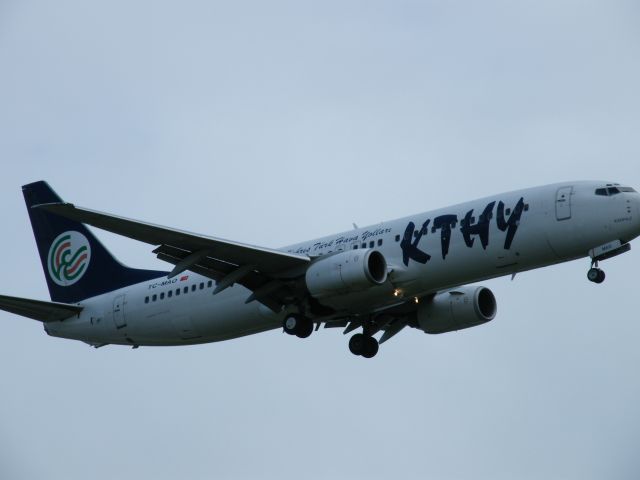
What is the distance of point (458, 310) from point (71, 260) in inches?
618

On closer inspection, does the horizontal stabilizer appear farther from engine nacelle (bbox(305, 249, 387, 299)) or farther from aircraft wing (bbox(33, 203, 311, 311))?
engine nacelle (bbox(305, 249, 387, 299))

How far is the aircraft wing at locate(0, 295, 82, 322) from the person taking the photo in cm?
4131

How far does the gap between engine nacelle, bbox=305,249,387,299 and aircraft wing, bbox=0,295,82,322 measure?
10817mm

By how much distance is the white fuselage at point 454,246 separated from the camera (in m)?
36.1

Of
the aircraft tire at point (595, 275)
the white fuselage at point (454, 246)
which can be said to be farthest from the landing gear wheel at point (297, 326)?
the aircraft tire at point (595, 275)

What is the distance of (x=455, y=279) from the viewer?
37438 millimetres

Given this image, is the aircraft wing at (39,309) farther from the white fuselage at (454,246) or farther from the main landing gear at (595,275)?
the main landing gear at (595,275)

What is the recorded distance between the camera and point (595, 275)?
36125 millimetres

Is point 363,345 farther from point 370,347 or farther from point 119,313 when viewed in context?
point 119,313

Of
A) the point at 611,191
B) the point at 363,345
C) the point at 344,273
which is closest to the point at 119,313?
the point at 363,345

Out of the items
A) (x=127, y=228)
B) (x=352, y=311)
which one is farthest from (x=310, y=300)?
(x=127, y=228)

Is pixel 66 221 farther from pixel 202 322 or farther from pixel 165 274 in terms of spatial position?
pixel 202 322

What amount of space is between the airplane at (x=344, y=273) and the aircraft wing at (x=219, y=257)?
5 cm

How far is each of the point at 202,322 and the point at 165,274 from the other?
3.63m
